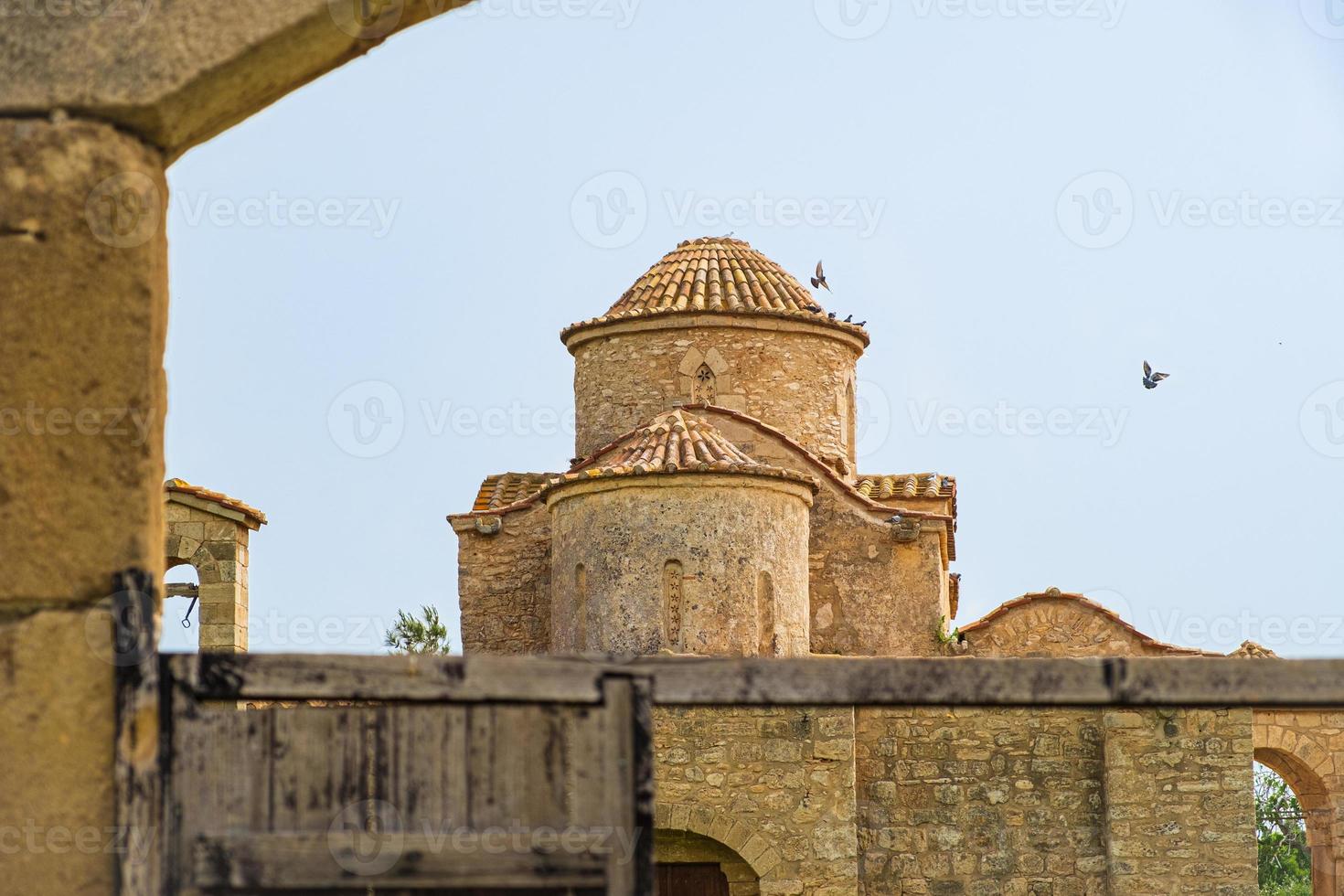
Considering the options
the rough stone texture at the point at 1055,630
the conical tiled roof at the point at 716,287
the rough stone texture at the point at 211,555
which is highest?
the conical tiled roof at the point at 716,287

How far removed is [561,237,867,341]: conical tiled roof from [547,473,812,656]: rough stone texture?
4482mm

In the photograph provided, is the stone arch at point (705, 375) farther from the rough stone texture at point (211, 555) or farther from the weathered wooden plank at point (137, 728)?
the weathered wooden plank at point (137, 728)

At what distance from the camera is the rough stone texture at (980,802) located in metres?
14.6

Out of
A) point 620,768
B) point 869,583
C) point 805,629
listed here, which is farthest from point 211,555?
point 620,768

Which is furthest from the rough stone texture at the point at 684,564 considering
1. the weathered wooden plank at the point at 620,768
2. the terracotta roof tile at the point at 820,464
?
the weathered wooden plank at the point at 620,768

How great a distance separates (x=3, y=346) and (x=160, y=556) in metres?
0.51

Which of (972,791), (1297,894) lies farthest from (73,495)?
(1297,894)

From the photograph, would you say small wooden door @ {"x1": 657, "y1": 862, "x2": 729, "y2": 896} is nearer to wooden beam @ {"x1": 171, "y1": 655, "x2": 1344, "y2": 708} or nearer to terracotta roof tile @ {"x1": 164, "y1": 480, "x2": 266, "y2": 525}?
terracotta roof tile @ {"x1": 164, "y1": 480, "x2": 266, "y2": 525}

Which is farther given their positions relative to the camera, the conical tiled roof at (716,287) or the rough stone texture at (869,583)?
the conical tiled roof at (716,287)

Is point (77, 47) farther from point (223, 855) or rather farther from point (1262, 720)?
point (1262, 720)

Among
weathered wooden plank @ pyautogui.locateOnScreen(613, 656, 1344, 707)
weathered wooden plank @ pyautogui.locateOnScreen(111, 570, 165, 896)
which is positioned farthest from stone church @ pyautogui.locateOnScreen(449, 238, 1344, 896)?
weathered wooden plank @ pyautogui.locateOnScreen(111, 570, 165, 896)

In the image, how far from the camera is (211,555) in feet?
48.0

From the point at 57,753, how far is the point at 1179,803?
1239 cm

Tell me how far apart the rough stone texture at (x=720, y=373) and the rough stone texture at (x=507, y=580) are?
1.94m
